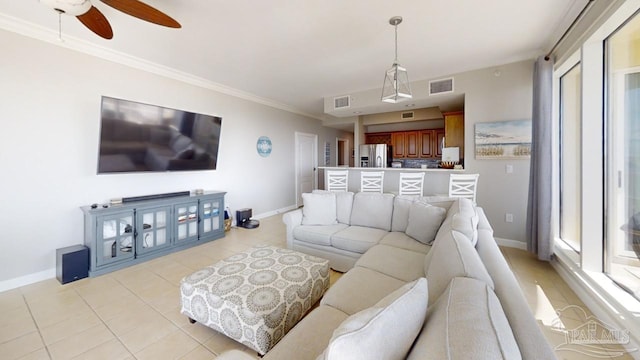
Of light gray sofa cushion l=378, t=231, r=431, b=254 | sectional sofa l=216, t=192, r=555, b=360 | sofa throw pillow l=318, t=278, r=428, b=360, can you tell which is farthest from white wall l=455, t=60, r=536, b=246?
sofa throw pillow l=318, t=278, r=428, b=360

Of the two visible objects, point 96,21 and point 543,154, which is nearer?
point 96,21

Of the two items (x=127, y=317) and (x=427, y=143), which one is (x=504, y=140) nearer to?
(x=427, y=143)

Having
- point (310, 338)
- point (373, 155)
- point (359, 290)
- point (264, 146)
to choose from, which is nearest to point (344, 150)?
point (373, 155)

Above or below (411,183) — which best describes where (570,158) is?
above

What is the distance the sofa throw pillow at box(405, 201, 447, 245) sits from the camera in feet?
7.71

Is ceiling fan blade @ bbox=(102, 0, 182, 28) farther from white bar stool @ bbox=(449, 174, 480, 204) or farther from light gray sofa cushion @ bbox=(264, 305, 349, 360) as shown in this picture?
white bar stool @ bbox=(449, 174, 480, 204)

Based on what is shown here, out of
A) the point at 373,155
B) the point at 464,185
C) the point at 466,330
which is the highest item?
the point at 373,155

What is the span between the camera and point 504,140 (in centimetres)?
364

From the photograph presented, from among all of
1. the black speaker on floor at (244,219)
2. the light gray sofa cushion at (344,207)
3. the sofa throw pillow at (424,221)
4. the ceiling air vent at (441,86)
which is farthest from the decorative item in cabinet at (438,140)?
the black speaker on floor at (244,219)

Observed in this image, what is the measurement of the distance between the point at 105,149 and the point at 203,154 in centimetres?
127

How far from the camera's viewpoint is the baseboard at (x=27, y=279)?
2467 millimetres

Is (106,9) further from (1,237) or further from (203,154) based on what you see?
(1,237)

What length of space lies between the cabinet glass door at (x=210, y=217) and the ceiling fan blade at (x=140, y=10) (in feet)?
8.28

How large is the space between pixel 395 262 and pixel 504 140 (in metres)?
2.98
